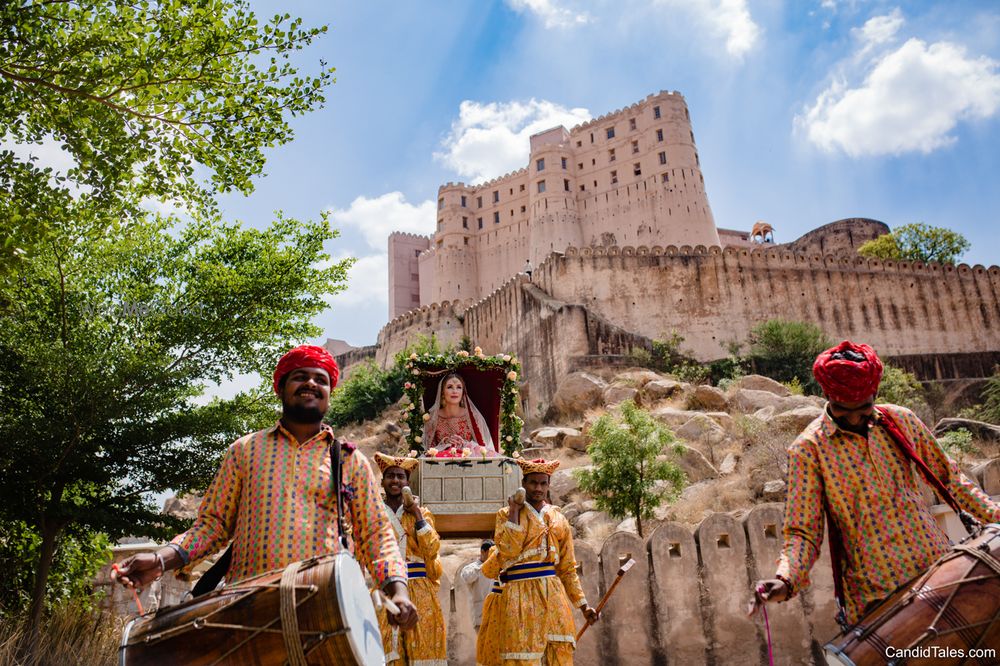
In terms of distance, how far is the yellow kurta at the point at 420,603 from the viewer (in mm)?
5559

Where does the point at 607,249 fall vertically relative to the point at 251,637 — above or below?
above

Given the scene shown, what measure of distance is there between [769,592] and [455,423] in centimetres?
677

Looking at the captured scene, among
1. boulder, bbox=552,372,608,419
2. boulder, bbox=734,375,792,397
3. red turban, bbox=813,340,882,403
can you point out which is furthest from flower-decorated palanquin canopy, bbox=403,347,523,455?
boulder, bbox=734,375,792,397

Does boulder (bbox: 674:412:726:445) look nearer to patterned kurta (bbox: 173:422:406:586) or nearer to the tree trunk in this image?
the tree trunk

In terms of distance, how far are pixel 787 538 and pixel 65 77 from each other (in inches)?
267

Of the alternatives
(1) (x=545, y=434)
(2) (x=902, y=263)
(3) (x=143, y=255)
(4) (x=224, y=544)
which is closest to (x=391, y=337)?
(1) (x=545, y=434)

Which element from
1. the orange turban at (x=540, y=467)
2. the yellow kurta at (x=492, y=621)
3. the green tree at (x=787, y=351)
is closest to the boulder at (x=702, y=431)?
the green tree at (x=787, y=351)

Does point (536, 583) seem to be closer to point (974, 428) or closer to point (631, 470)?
point (631, 470)

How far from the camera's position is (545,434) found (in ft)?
74.6

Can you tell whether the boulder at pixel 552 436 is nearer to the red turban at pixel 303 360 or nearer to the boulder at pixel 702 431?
the boulder at pixel 702 431

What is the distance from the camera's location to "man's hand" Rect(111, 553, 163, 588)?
2826mm

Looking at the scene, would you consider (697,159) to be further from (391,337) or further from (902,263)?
(391,337)

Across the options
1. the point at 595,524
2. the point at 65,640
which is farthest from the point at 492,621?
the point at 595,524

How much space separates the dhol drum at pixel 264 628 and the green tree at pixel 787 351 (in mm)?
28053
